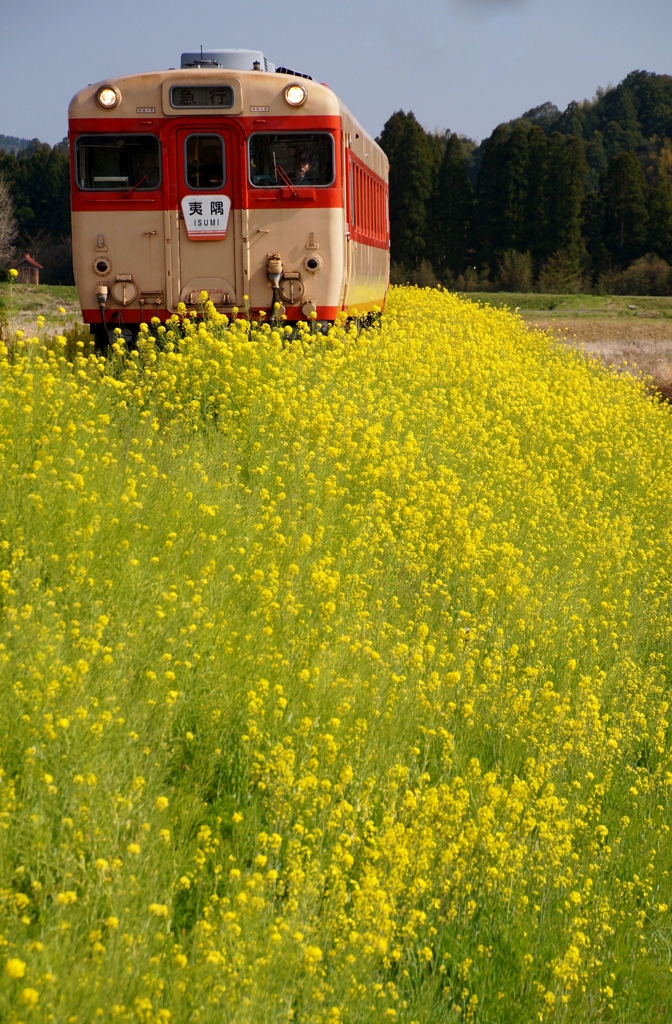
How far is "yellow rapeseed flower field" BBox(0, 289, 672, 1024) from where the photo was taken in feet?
9.78

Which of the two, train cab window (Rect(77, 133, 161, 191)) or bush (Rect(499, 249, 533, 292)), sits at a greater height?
bush (Rect(499, 249, 533, 292))

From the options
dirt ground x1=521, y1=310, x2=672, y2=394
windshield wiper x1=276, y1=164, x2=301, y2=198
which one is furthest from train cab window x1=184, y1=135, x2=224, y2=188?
dirt ground x1=521, y1=310, x2=672, y2=394

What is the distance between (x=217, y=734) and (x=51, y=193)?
6714 cm

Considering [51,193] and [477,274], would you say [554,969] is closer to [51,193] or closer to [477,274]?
[477,274]

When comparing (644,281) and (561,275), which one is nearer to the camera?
(561,275)

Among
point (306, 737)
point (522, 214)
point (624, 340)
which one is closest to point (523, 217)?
point (522, 214)

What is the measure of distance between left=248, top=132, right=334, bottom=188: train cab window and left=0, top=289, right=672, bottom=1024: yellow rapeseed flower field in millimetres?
4077

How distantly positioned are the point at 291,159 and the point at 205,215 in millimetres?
992

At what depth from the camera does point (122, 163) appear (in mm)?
10945

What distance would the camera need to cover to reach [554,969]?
130 inches

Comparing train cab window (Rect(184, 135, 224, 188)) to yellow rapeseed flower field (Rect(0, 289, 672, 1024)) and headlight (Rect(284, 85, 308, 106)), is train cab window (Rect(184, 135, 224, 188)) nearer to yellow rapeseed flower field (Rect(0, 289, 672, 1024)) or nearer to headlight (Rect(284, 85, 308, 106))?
headlight (Rect(284, 85, 308, 106))

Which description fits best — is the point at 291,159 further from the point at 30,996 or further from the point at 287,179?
the point at 30,996

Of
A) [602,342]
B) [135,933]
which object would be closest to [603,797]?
[135,933]

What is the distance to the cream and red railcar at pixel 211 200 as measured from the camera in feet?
35.6
